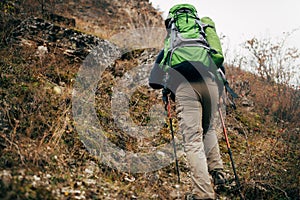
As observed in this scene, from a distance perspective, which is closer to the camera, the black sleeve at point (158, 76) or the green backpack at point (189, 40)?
the green backpack at point (189, 40)

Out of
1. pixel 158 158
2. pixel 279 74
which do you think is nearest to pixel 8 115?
pixel 158 158

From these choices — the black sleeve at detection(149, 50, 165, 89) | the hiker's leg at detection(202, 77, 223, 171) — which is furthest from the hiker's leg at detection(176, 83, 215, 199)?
the black sleeve at detection(149, 50, 165, 89)

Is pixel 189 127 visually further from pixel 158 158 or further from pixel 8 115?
pixel 8 115

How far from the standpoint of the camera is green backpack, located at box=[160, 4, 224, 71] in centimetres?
333

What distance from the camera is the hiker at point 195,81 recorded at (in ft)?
10.6

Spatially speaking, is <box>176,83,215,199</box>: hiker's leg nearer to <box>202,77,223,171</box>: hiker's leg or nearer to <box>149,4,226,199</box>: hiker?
<box>149,4,226,199</box>: hiker

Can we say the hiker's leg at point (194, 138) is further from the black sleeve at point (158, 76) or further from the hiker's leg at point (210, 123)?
the black sleeve at point (158, 76)

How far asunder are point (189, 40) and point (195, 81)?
45cm

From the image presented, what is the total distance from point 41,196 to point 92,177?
2.60 ft

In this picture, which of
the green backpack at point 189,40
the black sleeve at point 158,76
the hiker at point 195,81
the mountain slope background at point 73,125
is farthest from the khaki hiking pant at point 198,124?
the mountain slope background at point 73,125

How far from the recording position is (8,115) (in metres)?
3.39

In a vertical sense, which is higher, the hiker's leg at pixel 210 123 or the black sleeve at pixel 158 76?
the black sleeve at pixel 158 76

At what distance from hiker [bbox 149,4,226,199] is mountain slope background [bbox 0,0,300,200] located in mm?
659

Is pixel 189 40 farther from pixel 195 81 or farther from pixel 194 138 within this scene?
pixel 194 138
